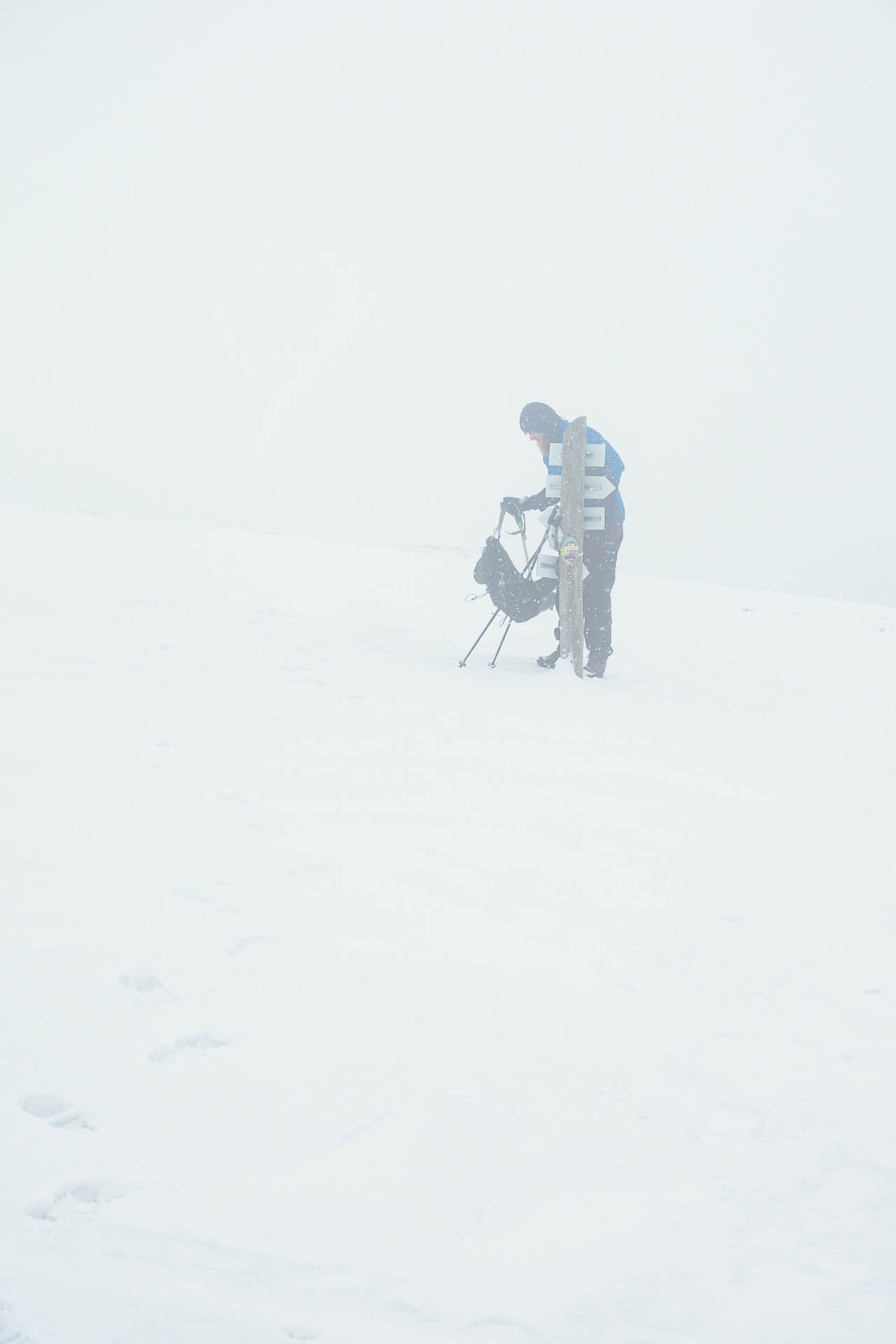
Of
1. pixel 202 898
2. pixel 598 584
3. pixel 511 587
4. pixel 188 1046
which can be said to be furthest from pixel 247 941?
pixel 598 584

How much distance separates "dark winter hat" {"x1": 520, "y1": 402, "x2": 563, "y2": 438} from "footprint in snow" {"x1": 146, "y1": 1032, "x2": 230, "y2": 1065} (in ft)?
20.2

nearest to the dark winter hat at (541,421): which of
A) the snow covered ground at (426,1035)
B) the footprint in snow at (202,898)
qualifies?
the snow covered ground at (426,1035)

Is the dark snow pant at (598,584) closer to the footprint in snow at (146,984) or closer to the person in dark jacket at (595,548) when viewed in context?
the person in dark jacket at (595,548)

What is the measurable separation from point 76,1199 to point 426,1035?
0.84m

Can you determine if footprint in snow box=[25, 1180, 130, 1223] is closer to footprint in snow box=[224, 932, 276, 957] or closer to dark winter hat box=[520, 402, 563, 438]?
footprint in snow box=[224, 932, 276, 957]

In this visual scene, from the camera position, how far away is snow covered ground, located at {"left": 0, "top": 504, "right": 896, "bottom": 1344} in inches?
59.4

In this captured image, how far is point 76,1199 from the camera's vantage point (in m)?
1.58

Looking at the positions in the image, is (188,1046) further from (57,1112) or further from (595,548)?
(595,548)

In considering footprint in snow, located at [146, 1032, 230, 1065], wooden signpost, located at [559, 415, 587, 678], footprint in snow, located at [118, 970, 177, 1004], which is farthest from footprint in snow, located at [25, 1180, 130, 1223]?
wooden signpost, located at [559, 415, 587, 678]

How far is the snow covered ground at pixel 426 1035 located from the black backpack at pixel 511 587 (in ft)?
8.65

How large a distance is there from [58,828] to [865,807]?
3693 millimetres


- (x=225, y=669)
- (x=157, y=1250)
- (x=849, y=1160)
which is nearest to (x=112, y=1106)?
(x=157, y=1250)

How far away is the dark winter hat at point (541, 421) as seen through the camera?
736 centimetres

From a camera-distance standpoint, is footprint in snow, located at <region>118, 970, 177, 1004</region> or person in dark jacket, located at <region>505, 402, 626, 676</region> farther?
person in dark jacket, located at <region>505, 402, 626, 676</region>
